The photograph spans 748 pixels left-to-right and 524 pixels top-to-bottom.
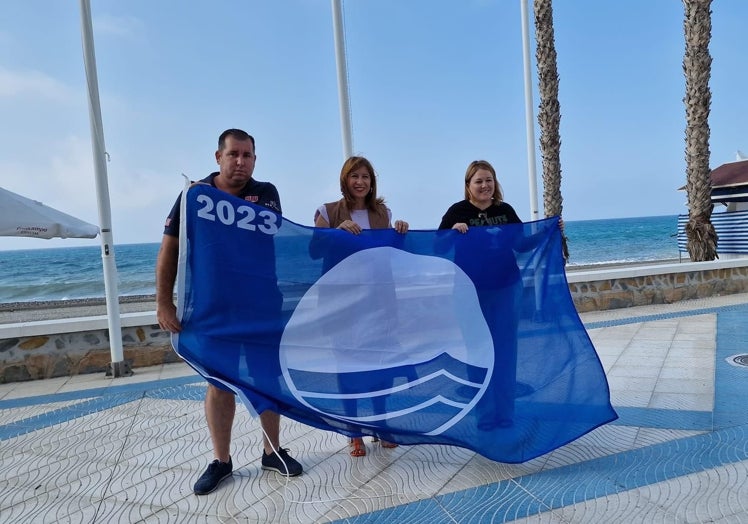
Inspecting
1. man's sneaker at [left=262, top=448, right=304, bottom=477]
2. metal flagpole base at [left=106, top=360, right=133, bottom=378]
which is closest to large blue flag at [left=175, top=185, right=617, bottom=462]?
man's sneaker at [left=262, top=448, right=304, bottom=477]

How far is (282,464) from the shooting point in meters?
2.88

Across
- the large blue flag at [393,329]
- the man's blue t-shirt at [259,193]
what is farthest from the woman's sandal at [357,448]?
the man's blue t-shirt at [259,193]

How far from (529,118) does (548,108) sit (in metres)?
1.95

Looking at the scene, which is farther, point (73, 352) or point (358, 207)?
point (73, 352)

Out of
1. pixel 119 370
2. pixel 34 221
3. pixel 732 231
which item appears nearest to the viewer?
pixel 119 370

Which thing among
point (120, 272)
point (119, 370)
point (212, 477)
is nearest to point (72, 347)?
point (119, 370)

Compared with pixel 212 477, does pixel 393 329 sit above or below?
above

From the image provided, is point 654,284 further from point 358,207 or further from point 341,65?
point 358,207

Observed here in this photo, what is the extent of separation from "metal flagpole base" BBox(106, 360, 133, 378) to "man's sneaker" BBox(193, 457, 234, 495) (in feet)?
10.6

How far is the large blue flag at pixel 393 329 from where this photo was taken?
258 cm

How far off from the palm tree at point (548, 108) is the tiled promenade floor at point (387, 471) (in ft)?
21.3

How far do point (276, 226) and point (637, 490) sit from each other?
7.08 feet

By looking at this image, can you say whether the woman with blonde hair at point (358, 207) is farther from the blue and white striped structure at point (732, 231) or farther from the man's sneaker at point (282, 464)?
the blue and white striped structure at point (732, 231)

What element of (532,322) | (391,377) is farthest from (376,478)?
(532,322)
